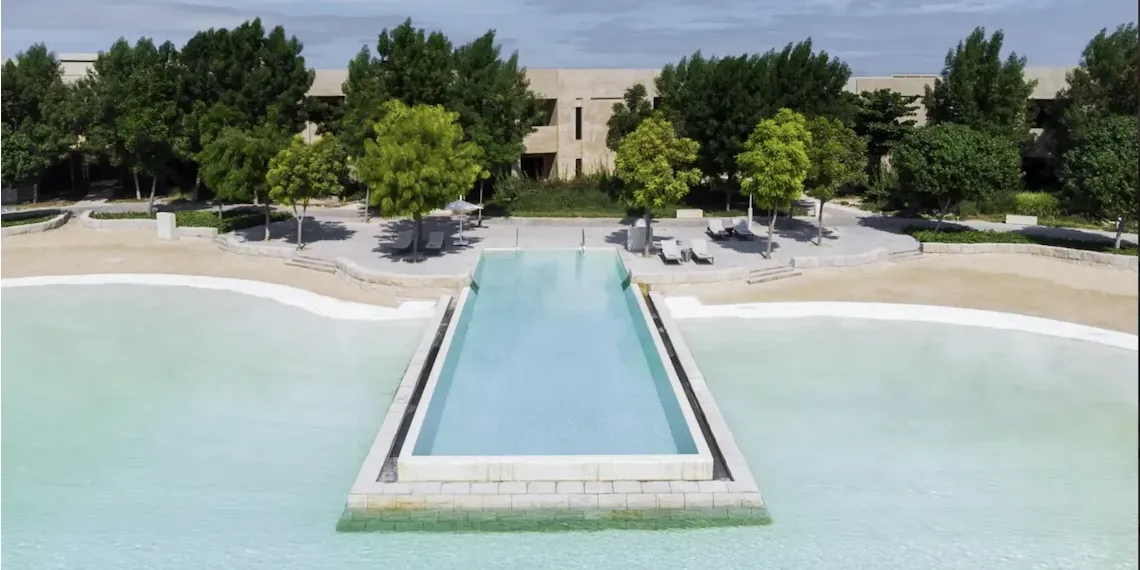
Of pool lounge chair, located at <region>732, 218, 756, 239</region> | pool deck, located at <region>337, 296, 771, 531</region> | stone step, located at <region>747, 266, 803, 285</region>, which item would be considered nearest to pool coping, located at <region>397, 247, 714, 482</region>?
pool deck, located at <region>337, 296, 771, 531</region>

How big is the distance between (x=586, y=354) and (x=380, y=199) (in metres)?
10.5

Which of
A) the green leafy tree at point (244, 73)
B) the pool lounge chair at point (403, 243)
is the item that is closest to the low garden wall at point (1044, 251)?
the pool lounge chair at point (403, 243)

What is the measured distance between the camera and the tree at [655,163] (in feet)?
84.1

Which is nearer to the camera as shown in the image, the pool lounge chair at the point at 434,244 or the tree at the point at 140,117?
the pool lounge chair at the point at 434,244

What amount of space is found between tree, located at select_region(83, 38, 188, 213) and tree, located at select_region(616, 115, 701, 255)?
19.7 metres

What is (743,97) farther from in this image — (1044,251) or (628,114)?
(1044,251)

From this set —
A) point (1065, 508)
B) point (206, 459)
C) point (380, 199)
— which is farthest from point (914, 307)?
point (206, 459)

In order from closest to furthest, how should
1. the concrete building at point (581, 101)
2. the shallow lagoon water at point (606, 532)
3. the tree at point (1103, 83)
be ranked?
the shallow lagoon water at point (606, 532)
the tree at point (1103, 83)
the concrete building at point (581, 101)

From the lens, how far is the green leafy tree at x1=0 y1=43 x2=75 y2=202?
3638 centimetres

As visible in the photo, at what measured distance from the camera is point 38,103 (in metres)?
38.7

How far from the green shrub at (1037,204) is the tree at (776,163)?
15.7 meters

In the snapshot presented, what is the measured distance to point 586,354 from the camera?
675 inches

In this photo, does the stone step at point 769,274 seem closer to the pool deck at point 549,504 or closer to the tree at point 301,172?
the tree at point 301,172

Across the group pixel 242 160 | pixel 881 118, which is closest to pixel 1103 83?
pixel 881 118
